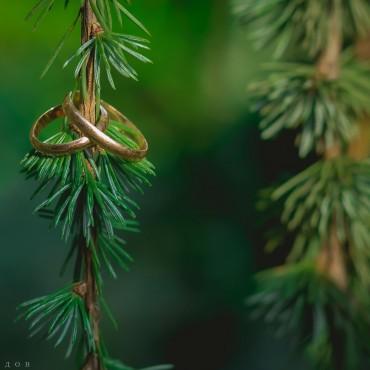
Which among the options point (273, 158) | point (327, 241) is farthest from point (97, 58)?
point (273, 158)

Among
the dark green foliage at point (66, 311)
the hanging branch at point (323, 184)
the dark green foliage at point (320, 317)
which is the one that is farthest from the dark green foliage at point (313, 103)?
the dark green foliage at point (66, 311)

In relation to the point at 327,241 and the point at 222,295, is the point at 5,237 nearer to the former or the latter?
the point at 222,295

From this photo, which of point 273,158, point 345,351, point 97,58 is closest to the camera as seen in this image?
point 97,58

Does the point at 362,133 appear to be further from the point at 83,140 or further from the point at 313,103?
the point at 83,140

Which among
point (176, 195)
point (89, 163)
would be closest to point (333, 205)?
point (89, 163)

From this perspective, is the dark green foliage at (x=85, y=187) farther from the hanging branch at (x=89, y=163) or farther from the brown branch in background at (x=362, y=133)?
the brown branch in background at (x=362, y=133)

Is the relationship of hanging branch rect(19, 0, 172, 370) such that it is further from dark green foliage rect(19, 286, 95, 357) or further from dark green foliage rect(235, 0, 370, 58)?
dark green foliage rect(235, 0, 370, 58)

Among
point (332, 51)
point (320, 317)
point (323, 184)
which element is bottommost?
point (320, 317)
